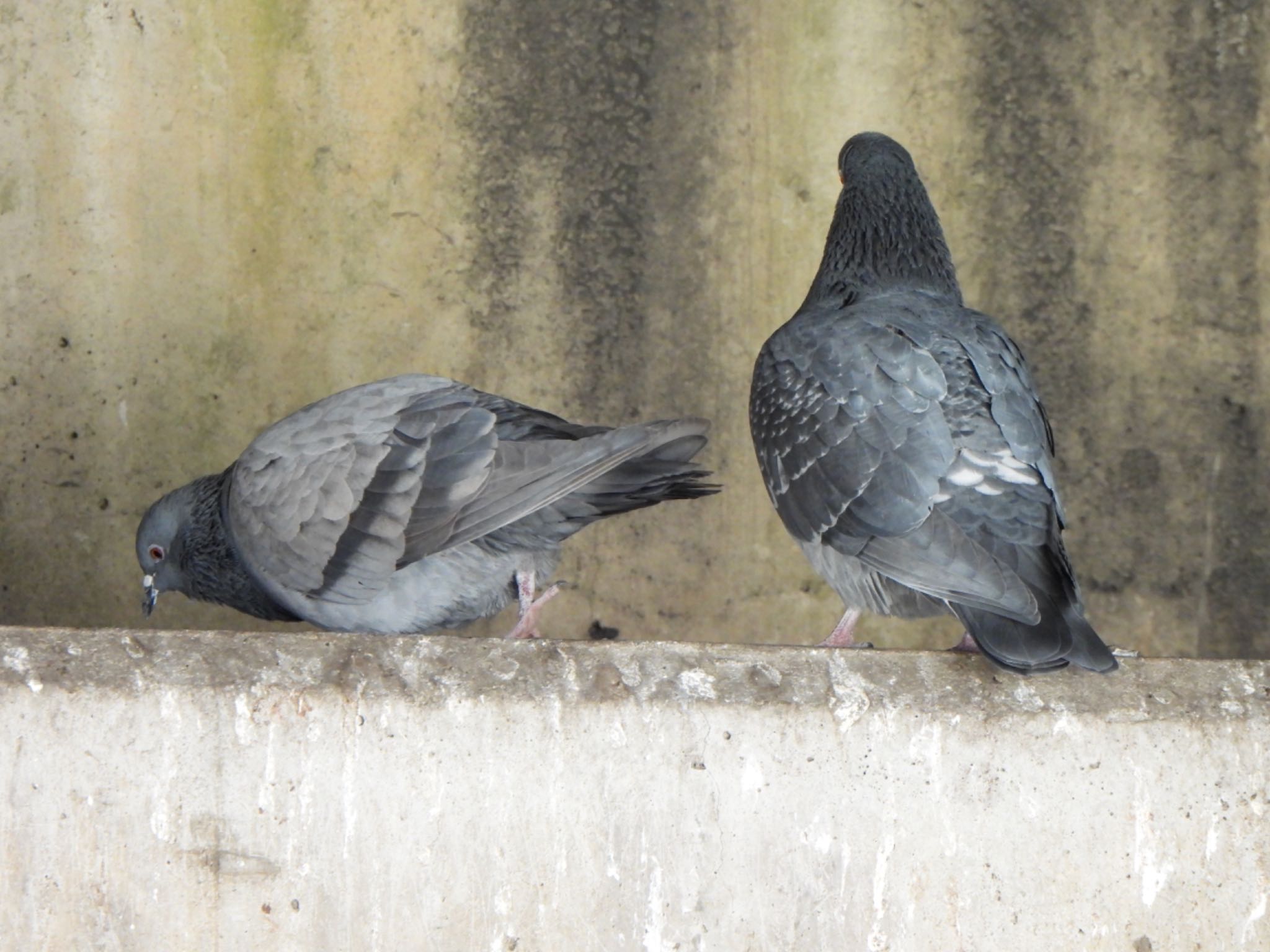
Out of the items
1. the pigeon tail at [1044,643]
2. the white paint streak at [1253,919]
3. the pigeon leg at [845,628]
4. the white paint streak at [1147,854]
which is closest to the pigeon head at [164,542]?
the pigeon leg at [845,628]

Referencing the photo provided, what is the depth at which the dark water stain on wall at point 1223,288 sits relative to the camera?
460cm

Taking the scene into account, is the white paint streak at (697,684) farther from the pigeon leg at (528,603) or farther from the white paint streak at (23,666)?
the white paint streak at (23,666)

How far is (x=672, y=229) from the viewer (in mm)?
4625

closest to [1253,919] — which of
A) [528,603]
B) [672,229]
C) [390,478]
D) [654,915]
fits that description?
[654,915]

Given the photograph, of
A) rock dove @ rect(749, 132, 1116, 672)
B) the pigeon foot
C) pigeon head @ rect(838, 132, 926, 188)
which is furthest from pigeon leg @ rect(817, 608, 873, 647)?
pigeon head @ rect(838, 132, 926, 188)

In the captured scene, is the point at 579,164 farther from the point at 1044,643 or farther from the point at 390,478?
the point at 1044,643

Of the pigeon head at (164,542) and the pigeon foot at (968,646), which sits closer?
the pigeon foot at (968,646)

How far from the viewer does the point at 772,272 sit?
4.67 metres

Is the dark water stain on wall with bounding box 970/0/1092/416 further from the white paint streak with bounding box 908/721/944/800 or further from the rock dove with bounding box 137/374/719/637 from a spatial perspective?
the white paint streak with bounding box 908/721/944/800

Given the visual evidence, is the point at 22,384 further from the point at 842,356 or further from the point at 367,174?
the point at 842,356

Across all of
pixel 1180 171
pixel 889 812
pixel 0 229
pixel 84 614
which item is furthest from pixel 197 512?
pixel 1180 171

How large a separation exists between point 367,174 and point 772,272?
146 cm

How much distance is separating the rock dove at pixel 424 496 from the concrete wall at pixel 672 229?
992mm

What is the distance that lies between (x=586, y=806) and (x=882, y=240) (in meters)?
1.87
